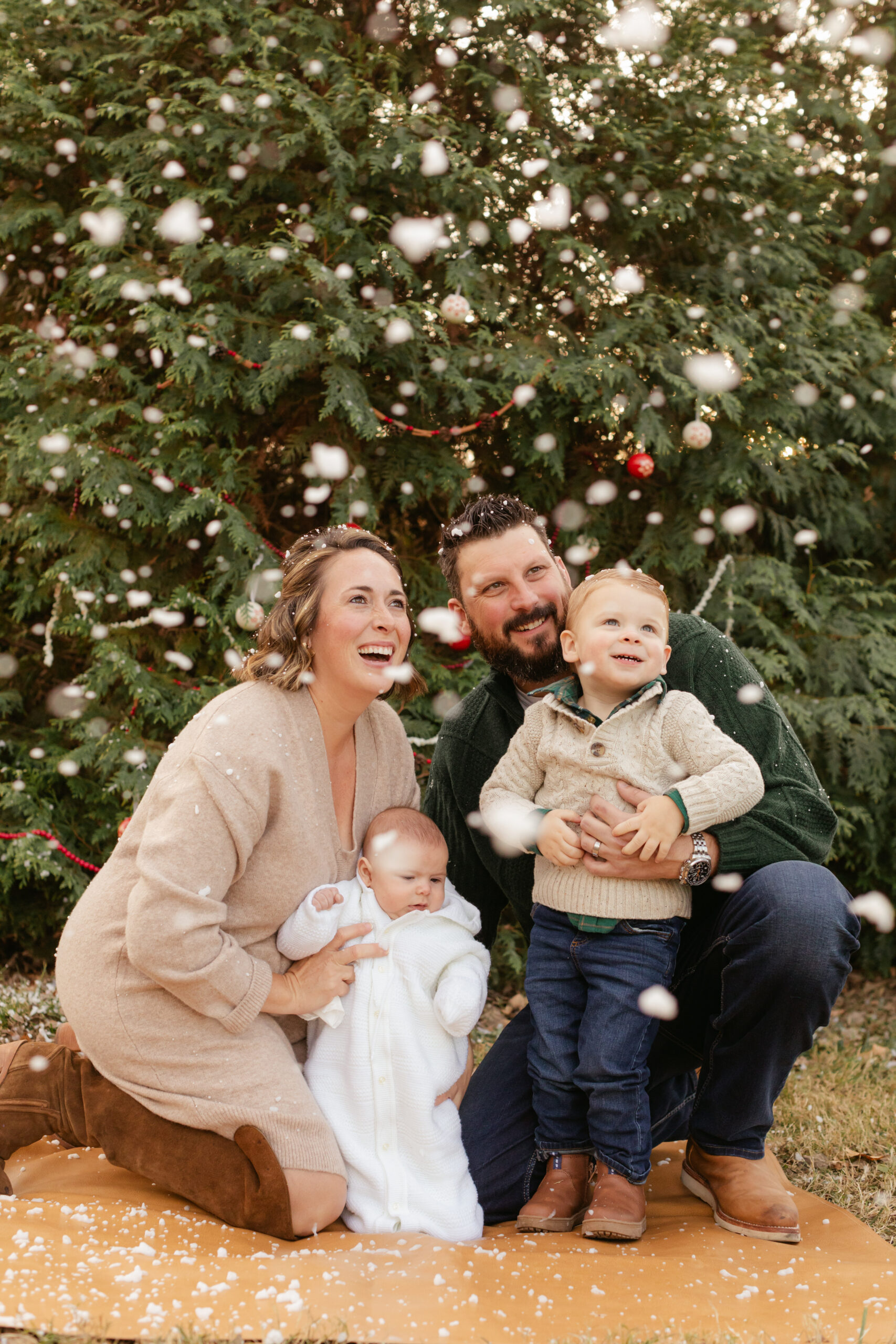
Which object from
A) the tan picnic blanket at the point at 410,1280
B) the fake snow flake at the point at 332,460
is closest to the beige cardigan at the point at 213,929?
the tan picnic blanket at the point at 410,1280

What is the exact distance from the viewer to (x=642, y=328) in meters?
4.23

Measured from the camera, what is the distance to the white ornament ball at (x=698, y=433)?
4.15 m

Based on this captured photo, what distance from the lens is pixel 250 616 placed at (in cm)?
373

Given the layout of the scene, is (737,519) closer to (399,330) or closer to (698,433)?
(698,433)

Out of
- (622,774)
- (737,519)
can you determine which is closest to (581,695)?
(622,774)

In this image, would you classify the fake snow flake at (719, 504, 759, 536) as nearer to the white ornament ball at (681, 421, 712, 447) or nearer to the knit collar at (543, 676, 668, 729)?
the white ornament ball at (681, 421, 712, 447)

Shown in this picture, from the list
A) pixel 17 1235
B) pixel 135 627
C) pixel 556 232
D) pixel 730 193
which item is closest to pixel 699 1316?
pixel 17 1235

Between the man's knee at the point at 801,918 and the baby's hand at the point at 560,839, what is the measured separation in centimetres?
45

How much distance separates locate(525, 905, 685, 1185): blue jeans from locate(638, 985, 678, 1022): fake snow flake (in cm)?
1

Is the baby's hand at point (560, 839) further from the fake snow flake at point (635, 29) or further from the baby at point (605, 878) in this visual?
the fake snow flake at point (635, 29)

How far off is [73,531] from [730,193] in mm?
3106

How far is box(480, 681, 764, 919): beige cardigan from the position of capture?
7.97ft

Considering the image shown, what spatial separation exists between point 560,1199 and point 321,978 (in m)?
0.75

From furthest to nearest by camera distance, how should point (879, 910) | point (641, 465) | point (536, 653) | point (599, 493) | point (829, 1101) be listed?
point (879, 910) < point (599, 493) < point (641, 465) < point (829, 1101) < point (536, 653)
